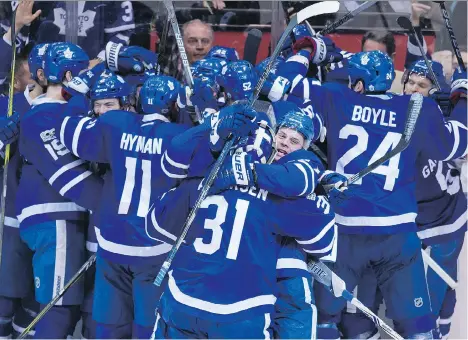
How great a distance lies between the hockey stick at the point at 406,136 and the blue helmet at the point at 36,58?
1387 millimetres

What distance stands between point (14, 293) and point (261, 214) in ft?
5.31

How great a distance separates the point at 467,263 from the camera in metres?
4.96

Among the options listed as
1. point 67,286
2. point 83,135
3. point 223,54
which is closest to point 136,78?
point 223,54

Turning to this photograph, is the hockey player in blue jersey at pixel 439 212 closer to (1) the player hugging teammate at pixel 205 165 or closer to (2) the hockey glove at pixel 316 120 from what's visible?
(1) the player hugging teammate at pixel 205 165

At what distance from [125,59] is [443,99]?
1333 mm

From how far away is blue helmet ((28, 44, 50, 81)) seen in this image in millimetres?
4344

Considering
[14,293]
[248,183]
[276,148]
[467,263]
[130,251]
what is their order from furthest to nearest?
[467,263], [14,293], [130,251], [276,148], [248,183]

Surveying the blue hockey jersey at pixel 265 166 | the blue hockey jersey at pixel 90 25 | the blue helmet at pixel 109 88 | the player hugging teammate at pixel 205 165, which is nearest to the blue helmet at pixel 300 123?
the player hugging teammate at pixel 205 165

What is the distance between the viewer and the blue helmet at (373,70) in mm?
4137

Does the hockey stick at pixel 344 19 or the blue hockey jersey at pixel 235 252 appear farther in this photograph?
the hockey stick at pixel 344 19

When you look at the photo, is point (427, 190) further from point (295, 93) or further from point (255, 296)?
point (255, 296)

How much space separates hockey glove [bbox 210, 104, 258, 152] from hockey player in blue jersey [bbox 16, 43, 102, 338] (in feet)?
3.24

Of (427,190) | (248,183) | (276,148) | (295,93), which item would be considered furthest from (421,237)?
(248,183)

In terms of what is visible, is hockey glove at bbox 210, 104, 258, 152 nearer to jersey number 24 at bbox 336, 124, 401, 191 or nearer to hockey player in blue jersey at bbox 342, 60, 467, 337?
jersey number 24 at bbox 336, 124, 401, 191
